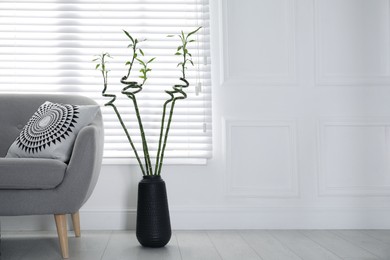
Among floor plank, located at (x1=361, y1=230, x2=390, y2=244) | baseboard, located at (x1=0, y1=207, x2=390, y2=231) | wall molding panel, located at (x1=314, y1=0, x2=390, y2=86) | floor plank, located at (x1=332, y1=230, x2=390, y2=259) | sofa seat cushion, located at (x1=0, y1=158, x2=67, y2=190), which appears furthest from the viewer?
wall molding panel, located at (x1=314, y1=0, x2=390, y2=86)

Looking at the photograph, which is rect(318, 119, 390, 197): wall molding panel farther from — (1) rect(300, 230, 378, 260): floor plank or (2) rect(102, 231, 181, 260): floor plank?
(2) rect(102, 231, 181, 260): floor plank

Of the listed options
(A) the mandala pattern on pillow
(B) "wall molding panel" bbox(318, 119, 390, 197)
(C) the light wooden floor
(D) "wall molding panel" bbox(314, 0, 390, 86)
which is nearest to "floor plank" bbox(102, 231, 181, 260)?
(C) the light wooden floor

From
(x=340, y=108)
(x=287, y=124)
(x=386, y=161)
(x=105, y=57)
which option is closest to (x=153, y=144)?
(x=105, y=57)

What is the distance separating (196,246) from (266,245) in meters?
0.37

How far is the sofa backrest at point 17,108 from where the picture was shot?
10.4 ft

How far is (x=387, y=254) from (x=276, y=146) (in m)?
1.09

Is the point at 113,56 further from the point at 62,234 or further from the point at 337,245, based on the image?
the point at 337,245

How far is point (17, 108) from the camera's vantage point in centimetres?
324

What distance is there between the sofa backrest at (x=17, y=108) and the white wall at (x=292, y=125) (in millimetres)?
505

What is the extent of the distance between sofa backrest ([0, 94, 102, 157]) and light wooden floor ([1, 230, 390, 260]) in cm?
58

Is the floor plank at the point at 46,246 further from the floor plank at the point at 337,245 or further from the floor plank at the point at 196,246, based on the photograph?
the floor plank at the point at 337,245

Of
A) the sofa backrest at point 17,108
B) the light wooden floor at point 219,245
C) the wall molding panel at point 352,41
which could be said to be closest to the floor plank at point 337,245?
the light wooden floor at point 219,245

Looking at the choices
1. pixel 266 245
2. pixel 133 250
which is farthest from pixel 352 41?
pixel 133 250

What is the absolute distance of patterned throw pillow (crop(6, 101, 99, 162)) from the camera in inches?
112
